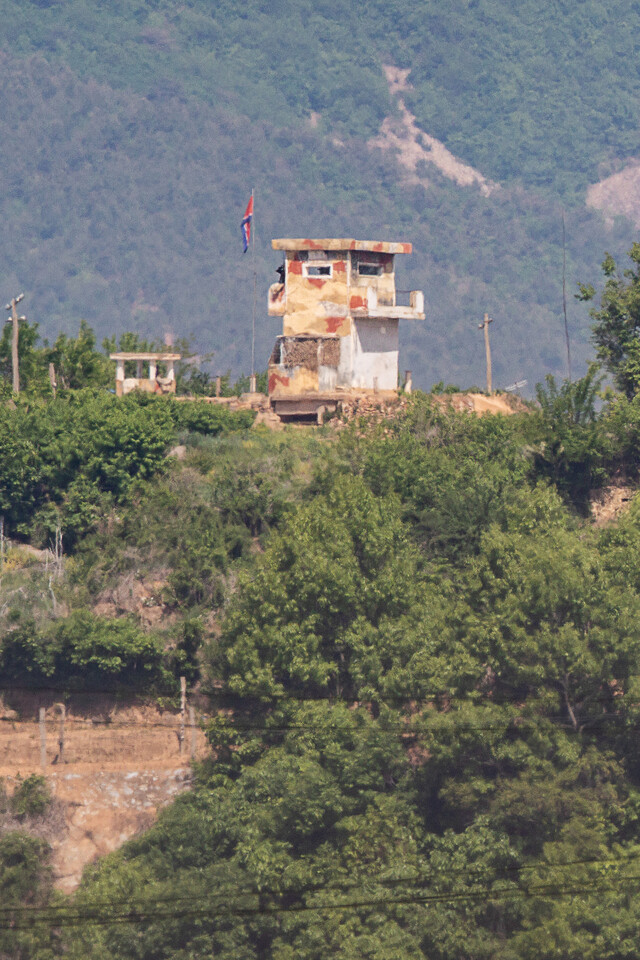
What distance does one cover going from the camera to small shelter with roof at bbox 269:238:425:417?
71250 mm

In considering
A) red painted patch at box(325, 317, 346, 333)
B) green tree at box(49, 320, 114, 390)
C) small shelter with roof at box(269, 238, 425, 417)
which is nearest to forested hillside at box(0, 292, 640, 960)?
small shelter with roof at box(269, 238, 425, 417)

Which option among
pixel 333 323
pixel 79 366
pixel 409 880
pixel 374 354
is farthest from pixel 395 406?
pixel 409 880

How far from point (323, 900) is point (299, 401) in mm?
27657

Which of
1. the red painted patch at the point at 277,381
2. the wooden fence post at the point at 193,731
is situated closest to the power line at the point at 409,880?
the wooden fence post at the point at 193,731

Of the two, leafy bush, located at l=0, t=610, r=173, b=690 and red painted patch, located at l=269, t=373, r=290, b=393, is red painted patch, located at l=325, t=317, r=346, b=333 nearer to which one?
red painted patch, located at l=269, t=373, r=290, b=393

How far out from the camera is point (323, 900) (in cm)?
4538

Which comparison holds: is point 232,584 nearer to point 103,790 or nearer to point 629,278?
point 103,790

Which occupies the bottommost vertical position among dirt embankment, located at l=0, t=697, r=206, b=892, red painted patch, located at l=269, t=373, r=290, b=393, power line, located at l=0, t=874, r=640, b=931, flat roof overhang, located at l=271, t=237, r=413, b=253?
power line, located at l=0, t=874, r=640, b=931

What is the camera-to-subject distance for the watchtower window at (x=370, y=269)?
72938 mm

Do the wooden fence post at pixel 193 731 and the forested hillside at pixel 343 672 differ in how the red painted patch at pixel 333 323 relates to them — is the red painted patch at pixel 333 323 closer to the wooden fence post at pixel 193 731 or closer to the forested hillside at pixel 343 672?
the forested hillside at pixel 343 672

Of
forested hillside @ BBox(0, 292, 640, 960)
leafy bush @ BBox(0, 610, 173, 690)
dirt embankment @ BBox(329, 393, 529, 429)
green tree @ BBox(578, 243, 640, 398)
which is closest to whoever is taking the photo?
→ forested hillside @ BBox(0, 292, 640, 960)

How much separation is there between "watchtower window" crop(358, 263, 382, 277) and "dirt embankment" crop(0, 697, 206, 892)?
24.3m

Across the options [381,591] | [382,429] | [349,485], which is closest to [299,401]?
[382,429]

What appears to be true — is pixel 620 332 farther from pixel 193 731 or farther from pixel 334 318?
pixel 193 731
